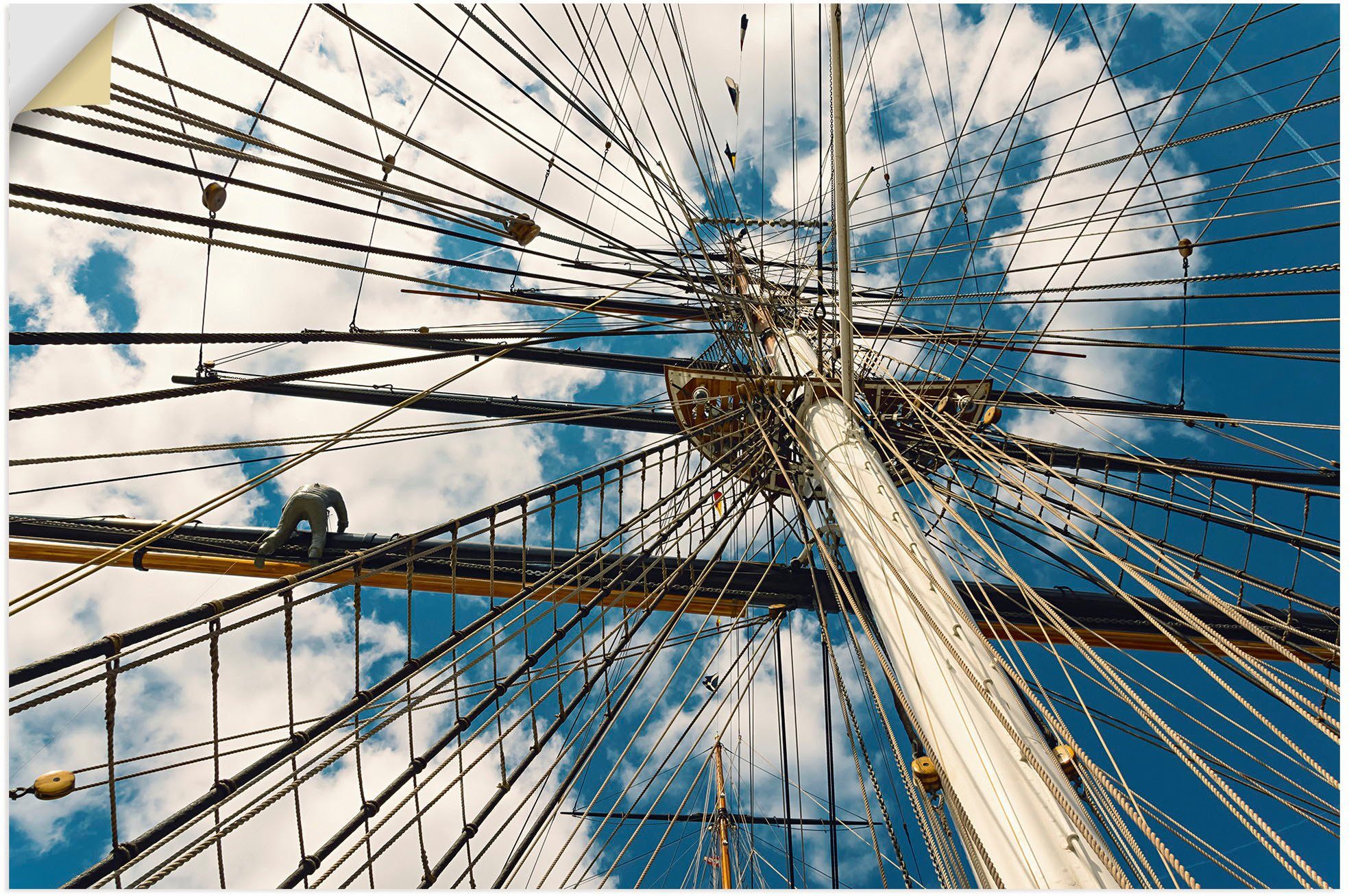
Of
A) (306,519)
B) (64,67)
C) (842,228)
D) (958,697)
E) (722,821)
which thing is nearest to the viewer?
(64,67)

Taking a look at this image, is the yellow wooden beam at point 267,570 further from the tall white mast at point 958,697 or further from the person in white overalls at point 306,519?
the tall white mast at point 958,697

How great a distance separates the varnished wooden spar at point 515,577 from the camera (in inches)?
247

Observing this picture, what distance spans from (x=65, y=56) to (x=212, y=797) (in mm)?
2332

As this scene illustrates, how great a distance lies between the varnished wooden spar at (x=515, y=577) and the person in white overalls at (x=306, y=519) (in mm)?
94

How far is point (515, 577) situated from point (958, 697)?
4919 millimetres

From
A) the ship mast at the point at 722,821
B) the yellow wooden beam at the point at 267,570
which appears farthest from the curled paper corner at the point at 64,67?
the ship mast at the point at 722,821

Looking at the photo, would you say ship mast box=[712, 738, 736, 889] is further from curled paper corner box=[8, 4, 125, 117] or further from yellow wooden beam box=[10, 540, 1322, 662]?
curled paper corner box=[8, 4, 125, 117]

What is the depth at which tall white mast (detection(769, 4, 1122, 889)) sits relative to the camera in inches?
85.7

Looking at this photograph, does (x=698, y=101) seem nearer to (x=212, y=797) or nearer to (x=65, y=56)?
(x=65, y=56)

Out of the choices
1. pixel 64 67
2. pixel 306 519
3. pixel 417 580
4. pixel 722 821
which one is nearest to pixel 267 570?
pixel 306 519

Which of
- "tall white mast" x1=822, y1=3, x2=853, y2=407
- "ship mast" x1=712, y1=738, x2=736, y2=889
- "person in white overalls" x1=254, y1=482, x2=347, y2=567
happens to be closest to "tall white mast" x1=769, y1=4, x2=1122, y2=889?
"tall white mast" x1=822, y1=3, x2=853, y2=407

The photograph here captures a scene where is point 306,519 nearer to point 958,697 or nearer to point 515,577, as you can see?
point 515,577

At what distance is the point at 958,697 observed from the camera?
2738mm

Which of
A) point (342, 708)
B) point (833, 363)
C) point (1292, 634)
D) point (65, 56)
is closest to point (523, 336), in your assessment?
point (342, 708)
